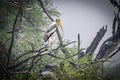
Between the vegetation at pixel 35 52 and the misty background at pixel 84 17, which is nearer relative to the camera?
Result: the vegetation at pixel 35 52

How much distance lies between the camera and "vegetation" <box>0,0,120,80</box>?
1.88m

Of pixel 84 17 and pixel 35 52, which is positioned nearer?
pixel 35 52

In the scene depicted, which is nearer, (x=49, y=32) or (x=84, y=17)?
(x=49, y=32)

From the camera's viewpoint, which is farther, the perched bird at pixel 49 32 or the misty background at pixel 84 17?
the misty background at pixel 84 17

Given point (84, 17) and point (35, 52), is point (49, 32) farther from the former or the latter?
point (84, 17)

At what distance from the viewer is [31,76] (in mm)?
1851

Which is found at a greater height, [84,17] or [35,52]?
[84,17]

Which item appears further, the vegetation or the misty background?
the misty background

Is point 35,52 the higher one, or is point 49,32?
point 49,32

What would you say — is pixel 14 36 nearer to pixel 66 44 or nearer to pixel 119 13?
pixel 66 44

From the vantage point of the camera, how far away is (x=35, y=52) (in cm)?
194

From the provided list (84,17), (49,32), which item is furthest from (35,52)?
(84,17)

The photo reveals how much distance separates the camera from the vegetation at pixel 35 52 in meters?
1.88

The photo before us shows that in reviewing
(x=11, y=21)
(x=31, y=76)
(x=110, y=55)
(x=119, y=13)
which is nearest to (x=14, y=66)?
(x=31, y=76)
